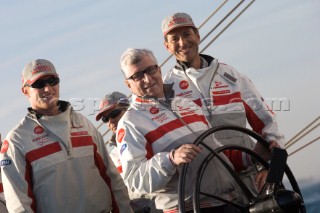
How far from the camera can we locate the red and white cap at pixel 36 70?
3.80 m

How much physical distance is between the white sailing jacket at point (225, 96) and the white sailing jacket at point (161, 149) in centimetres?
56

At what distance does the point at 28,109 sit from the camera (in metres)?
3.87

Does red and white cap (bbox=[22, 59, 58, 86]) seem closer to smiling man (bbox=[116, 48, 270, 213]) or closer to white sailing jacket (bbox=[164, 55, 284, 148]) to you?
smiling man (bbox=[116, 48, 270, 213])

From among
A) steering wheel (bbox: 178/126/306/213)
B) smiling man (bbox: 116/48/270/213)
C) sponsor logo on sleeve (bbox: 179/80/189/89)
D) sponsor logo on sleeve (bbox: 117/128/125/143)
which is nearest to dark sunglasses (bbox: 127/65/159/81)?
smiling man (bbox: 116/48/270/213)

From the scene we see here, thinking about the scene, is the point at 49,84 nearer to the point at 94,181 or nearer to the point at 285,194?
the point at 94,181

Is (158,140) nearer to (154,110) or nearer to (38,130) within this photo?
(154,110)

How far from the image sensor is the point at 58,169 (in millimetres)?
3701

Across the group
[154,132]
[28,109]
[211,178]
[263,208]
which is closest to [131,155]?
[154,132]

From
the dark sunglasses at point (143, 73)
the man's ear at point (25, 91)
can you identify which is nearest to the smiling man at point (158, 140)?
the dark sunglasses at point (143, 73)

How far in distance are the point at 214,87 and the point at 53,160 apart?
1.00 m

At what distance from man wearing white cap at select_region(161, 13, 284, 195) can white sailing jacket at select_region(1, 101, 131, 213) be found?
604mm

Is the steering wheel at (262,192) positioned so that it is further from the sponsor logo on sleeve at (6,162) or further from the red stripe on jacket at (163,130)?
the sponsor logo on sleeve at (6,162)

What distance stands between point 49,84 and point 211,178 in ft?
3.78

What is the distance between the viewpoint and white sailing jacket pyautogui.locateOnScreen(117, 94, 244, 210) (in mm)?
3027
